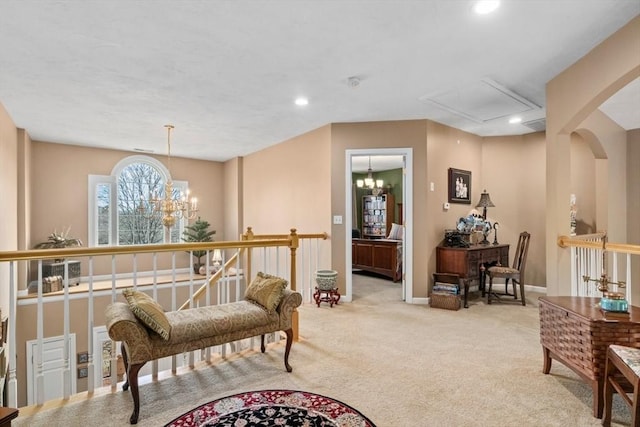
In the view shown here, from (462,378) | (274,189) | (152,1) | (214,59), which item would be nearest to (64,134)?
(274,189)

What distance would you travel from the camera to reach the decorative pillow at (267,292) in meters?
2.63

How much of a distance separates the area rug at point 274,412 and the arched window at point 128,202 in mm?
5224

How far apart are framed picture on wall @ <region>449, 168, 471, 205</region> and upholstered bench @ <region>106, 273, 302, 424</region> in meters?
3.38

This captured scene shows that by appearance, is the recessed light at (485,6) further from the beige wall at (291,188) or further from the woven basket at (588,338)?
the beige wall at (291,188)

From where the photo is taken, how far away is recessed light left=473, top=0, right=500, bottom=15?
7.24 ft

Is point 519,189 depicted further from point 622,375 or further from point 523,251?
point 622,375

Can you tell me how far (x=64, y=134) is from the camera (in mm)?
5391

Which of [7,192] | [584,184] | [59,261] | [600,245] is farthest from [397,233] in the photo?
[7,192]

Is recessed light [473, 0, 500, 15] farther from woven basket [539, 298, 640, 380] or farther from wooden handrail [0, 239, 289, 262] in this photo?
wooden handrail [0, 239, 289, 262]

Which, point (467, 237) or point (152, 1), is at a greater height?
point (152, 1)

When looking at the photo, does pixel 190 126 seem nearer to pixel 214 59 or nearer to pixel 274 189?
pixel 274 189

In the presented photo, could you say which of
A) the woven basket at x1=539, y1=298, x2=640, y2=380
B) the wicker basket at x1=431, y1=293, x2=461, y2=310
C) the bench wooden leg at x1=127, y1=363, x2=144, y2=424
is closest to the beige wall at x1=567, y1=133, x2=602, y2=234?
the wicker basket at x1=431, y1=293, x2=461, y2=310

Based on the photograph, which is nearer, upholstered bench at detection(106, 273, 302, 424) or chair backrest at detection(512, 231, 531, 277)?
upholstered bench at detection(106, 273, 302, 424)

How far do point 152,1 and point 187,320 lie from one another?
2.10 metres
